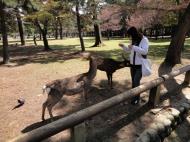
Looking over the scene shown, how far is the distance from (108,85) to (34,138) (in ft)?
16.7

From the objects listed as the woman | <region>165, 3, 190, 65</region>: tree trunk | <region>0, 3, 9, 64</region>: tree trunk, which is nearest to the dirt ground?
the woman

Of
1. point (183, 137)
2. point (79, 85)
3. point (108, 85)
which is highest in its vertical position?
point (79, 85)

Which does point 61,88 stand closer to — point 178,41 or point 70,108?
point 70,108

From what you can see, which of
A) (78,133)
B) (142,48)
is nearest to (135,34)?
(142,48)

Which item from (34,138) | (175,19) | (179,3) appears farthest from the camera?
(175,19)

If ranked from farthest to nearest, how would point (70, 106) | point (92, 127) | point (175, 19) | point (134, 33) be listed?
point (175, 19) < point (70, 106) < point (134, 33) < point (92, 127)

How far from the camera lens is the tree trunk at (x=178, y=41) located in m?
11.0

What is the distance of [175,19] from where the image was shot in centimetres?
2667

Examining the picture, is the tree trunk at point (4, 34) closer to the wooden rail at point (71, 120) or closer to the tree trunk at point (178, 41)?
the tree trunk at point (178, 41)

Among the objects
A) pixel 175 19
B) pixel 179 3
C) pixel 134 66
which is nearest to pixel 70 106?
pixel 134 66

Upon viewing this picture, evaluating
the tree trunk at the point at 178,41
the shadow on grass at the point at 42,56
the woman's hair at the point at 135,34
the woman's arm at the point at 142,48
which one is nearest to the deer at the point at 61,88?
the woman's arm at the point at 142,48

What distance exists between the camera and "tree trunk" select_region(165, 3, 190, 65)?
1097 cm

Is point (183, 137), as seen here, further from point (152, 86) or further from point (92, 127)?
point (92, 127)

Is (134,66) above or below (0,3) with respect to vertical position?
below
